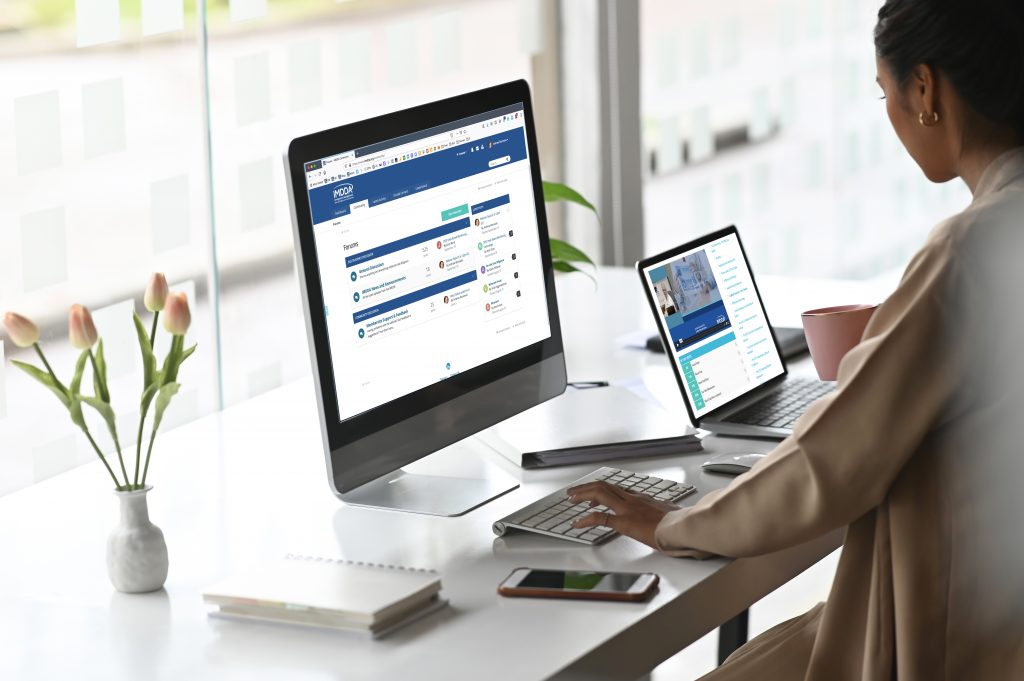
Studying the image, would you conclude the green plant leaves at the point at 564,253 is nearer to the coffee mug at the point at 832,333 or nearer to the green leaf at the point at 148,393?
the coffee mug at the point at 832,333

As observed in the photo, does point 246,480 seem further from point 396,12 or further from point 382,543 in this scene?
point 396,12

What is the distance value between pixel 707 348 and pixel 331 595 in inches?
31.5

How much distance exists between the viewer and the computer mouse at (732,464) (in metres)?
1.73

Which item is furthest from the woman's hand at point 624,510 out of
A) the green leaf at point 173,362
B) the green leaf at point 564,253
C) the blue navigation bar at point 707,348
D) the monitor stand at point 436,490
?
the green leaf at point 564,253

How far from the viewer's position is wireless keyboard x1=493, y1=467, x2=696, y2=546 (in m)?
1.54

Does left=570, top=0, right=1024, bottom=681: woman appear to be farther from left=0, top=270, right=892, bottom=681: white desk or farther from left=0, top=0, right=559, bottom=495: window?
left=0, top=0, right=559, bottom=495: window

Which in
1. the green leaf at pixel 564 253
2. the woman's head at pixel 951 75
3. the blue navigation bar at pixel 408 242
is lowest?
the green leaf at pixel 564 253

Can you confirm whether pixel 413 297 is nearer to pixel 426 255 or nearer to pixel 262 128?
pixel 426 255

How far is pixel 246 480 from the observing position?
1829mm

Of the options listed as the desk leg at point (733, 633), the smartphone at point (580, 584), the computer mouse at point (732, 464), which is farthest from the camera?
the desk leg at point (733, 633)

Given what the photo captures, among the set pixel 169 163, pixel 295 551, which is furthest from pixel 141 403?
pixel 169 163

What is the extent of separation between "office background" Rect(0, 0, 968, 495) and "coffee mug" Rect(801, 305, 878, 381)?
1142 mm

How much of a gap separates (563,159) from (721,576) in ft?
7.90

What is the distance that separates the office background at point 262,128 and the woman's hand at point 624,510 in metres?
1.13
